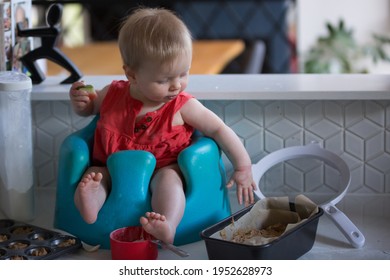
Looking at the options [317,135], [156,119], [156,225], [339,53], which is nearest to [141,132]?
[156,119]

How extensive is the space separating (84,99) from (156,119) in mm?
169

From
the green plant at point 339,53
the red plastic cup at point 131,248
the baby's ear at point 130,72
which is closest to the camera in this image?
the red plastic cup at point 131,248

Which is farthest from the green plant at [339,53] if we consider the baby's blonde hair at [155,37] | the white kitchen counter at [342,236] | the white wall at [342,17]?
the baby's blonde hair at [155,37]

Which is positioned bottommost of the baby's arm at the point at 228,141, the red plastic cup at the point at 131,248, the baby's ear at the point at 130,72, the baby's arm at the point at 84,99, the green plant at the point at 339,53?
the green plant at the point at 339,53

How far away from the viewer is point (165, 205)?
1.35 meters

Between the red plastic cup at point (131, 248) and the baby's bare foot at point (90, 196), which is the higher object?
the baby's bare foot at point (90, 196)

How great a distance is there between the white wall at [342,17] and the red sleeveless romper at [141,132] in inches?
132

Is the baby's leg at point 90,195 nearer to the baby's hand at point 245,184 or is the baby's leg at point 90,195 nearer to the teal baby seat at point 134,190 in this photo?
the teal baby seat at point 134,190

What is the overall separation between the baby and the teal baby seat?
22 mm

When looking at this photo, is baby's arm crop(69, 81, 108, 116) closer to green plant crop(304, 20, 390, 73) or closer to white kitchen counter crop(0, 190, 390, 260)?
white kitchen counter crop(0, 190, 390, 260)

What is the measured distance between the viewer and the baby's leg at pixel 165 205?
1311mm

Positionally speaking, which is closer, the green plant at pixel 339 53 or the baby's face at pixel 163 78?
the baby's face at pixel 163 78

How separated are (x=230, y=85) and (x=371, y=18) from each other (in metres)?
3.26

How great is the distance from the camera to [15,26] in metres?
1.73
